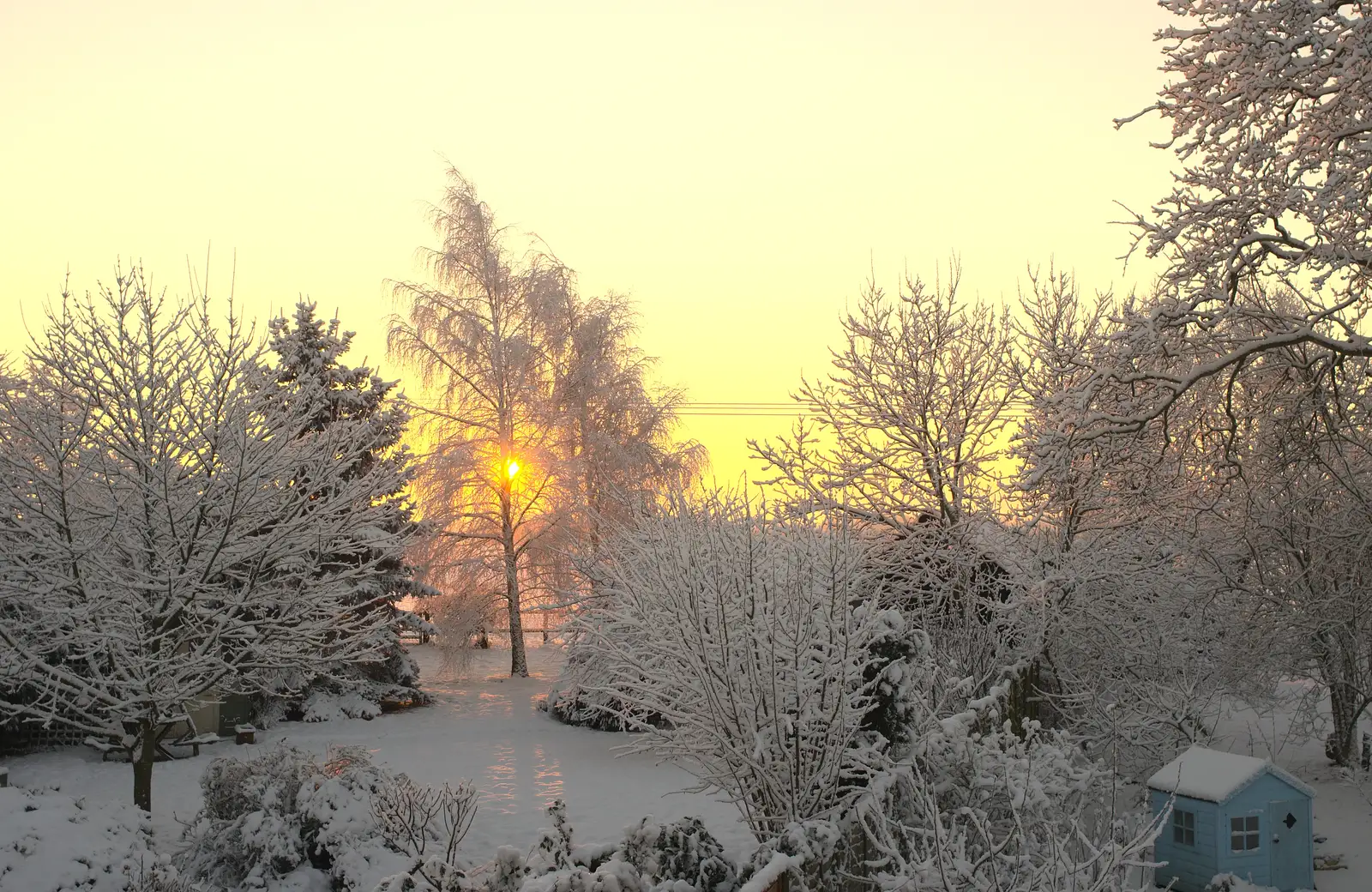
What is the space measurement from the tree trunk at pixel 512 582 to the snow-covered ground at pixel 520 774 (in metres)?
3.08

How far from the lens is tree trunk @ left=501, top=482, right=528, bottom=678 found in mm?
24391

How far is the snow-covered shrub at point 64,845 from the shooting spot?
25.2ft

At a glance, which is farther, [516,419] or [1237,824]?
[516,419]

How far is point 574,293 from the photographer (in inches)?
1041

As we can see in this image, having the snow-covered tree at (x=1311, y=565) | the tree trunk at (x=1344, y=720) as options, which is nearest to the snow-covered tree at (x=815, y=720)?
the snow-covered tree at (x=1311, y=565)

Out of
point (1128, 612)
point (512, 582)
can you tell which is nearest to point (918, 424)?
point (1128, 612)

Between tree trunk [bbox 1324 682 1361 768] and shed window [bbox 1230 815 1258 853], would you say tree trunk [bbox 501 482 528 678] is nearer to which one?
tree trunk [bbox 1324 682 1361 768]

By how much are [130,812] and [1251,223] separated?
1053cm

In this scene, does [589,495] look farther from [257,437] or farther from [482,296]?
[257,437]

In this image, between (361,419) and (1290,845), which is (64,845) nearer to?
(1290,845)

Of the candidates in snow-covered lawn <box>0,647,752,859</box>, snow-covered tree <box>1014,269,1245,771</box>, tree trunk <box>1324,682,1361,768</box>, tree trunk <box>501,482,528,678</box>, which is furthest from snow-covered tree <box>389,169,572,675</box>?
tree trunk <box>1324,682,1361,768</box>

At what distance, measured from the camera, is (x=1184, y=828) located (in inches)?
452

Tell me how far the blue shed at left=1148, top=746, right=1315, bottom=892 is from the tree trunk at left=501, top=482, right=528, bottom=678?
15807 millimetres

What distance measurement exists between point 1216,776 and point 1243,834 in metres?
0.70
